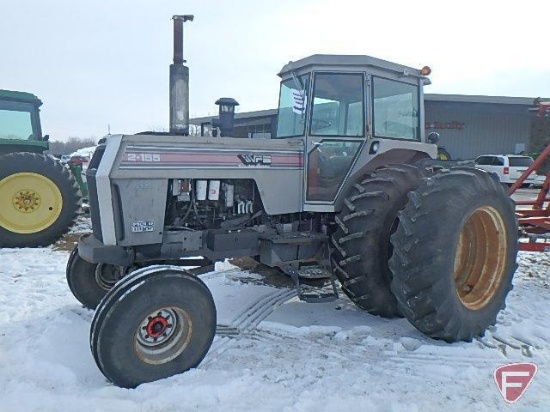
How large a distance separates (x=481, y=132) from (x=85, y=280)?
26.8 meters

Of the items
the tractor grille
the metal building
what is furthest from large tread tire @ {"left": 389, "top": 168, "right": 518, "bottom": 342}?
the metal building

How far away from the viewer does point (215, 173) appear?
3.76m

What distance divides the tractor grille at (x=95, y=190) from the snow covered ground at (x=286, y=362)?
912 millimetres

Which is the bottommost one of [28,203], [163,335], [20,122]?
[163,335]

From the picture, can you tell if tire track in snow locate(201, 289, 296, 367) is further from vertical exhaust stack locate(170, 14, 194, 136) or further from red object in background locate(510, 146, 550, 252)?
red object in background locate(510, 146, 550, 252)

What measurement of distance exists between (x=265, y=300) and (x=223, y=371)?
1.56 m

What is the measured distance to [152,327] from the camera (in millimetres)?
3055

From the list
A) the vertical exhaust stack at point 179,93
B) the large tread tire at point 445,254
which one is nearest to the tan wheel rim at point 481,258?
the large tread tire at point 445,254

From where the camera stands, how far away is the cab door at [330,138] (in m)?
4.21

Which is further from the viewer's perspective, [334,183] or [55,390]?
[334,183]

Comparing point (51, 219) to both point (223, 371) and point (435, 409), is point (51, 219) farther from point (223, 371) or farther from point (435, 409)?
point (435, 409)

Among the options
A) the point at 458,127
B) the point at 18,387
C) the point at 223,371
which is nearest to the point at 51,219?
the point at 18,387

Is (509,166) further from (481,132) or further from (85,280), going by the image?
(85,280)

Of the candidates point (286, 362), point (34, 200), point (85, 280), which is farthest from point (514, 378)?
point (34, 200)
